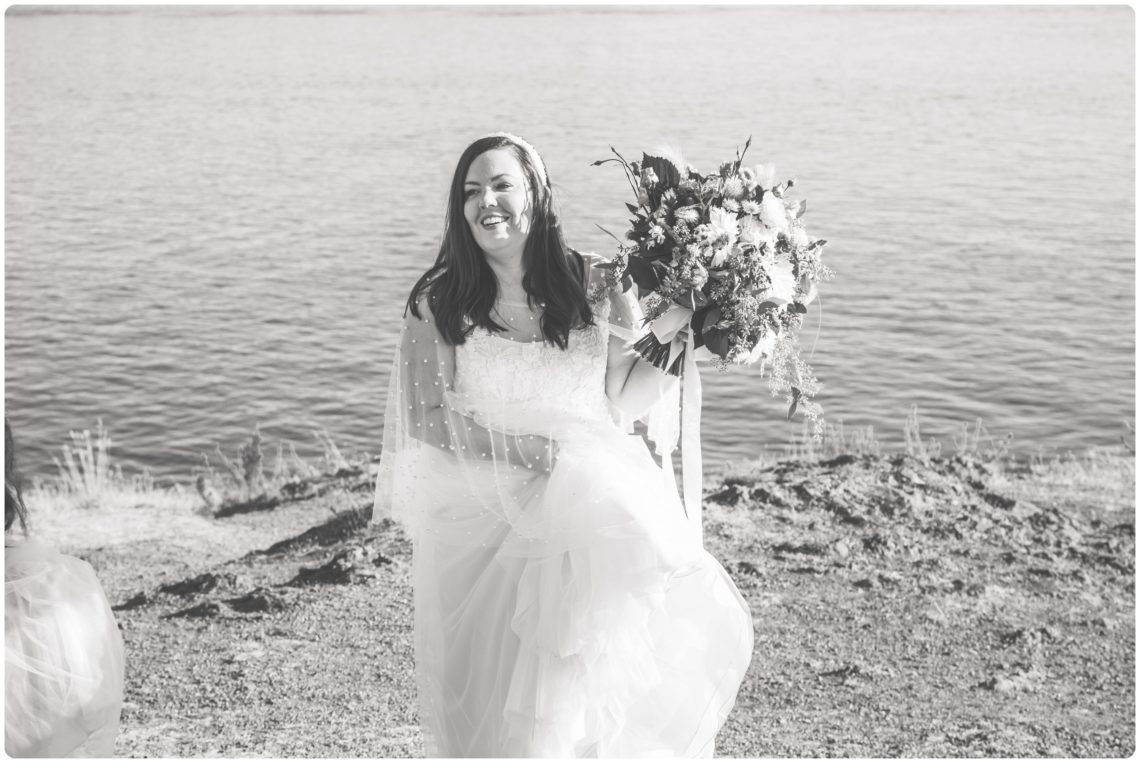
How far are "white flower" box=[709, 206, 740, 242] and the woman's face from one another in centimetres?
72

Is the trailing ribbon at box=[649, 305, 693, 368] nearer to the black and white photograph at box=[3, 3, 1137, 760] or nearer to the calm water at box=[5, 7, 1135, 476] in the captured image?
the black and white photograph at box=[3, 3, 1137, 760]

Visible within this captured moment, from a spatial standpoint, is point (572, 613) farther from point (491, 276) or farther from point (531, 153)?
point (531, 153)

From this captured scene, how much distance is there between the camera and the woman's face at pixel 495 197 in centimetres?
461

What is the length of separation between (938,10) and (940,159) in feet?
129

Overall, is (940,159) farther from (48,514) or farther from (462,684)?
(462,684)

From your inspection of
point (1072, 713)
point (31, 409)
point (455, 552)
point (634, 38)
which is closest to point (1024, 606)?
point (1072, 713)

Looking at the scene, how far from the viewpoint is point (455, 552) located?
4.65 metres

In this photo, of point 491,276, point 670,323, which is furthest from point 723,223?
point 491,276

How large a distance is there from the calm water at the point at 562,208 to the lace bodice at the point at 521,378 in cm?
78

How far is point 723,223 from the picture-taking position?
442cm

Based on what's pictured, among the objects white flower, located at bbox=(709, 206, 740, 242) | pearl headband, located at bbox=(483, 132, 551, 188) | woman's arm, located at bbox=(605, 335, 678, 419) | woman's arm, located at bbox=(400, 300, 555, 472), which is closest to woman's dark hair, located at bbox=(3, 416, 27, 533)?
woman's arm, located at bbox=(400, 300, 555, 472)

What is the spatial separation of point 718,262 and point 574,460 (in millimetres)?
868

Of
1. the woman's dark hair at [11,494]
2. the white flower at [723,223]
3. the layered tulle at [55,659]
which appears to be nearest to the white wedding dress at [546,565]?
the white flower at [723,223]

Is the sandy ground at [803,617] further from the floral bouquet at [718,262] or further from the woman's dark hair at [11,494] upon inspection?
the woman's dark hair at [11,494]
